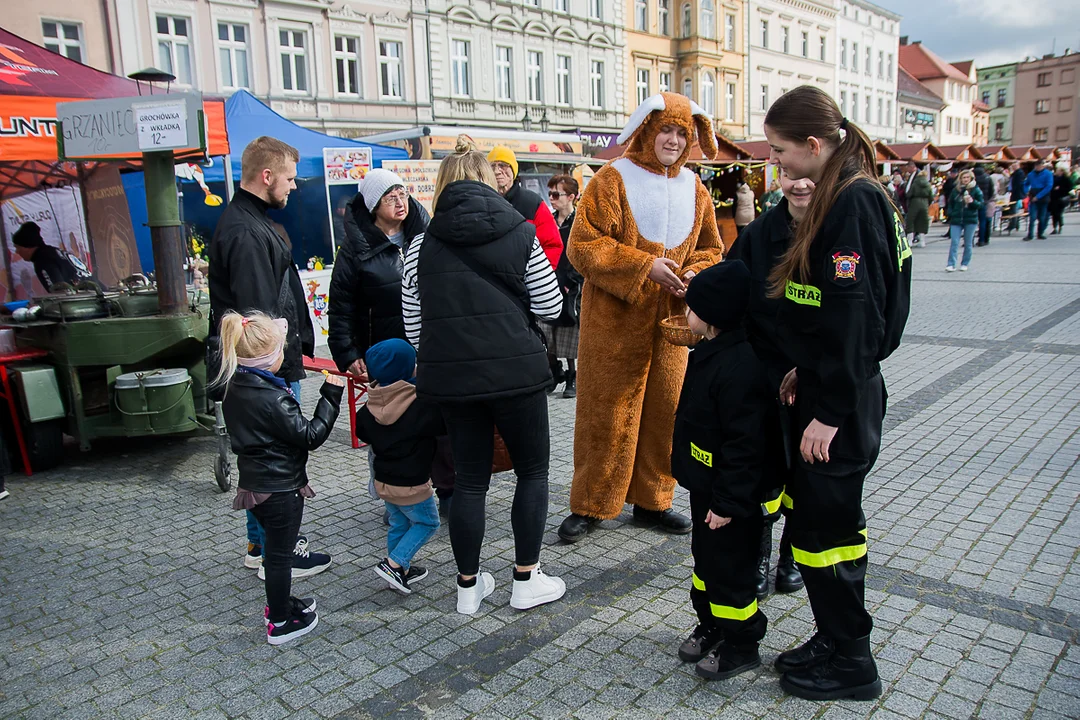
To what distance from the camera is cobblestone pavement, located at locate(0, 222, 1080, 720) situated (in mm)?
2625

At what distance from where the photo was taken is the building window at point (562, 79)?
3238 cm

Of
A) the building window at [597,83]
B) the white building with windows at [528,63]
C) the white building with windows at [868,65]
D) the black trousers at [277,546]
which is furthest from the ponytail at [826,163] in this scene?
the white building with windows at [868,65]

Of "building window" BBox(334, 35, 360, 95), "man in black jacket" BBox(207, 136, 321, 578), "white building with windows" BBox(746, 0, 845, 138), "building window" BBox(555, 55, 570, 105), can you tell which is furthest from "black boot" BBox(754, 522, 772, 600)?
"white building with windows" BBox(746, 0, 845, 138)

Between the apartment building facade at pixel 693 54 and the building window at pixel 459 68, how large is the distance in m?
9.06

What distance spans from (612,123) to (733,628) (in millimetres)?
34021

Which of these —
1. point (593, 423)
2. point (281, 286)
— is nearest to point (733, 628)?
point (593, 423)

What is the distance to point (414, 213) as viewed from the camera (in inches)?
163

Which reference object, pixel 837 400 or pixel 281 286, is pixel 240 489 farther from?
Answer: pixel 837 400

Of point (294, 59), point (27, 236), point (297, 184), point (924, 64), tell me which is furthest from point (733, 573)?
point (924, 64)

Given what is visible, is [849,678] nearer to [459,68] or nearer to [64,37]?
[64,37]

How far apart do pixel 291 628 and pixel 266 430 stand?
0.75 meters

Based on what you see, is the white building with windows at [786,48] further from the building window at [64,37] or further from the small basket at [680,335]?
the small basket at [680,335]

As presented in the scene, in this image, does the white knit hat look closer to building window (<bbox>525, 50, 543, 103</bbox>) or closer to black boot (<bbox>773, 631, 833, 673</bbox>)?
black boot (<bbox>773, 631, 833, 673</bbox>)

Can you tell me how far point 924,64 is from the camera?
6762 cm
